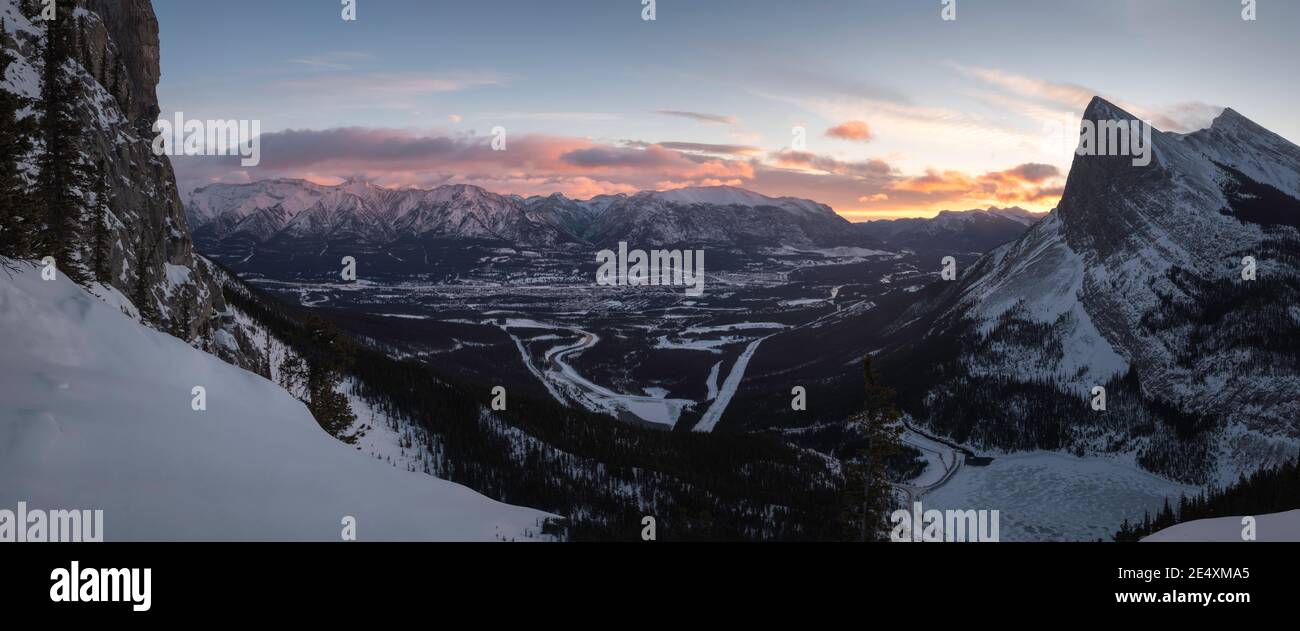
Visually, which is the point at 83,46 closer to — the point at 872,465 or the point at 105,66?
the point at 105,66

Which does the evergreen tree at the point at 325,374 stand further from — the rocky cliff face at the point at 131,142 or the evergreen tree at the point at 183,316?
the rocky cliff face at the point at 131,142

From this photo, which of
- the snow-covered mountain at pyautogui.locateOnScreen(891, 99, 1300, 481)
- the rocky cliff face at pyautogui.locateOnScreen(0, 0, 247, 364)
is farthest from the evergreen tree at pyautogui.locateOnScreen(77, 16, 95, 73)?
the snow-covered mountain at pyautogui.locateOnScreen(891, 99, 1300, 481)

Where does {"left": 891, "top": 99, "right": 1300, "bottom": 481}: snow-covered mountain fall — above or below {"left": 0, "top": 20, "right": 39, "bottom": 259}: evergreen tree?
below

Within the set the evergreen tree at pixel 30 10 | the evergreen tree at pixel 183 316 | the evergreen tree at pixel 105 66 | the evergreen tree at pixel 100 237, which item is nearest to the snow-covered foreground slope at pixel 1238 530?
the evergreen tree at pixel 100 237

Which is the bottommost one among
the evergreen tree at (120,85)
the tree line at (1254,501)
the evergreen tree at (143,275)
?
the tree line at (1254,501)

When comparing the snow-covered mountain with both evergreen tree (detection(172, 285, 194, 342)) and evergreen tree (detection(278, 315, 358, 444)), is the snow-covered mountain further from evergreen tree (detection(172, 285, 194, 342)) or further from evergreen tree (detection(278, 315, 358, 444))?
evergreen tree (detection(172, 285, 194, 342))
